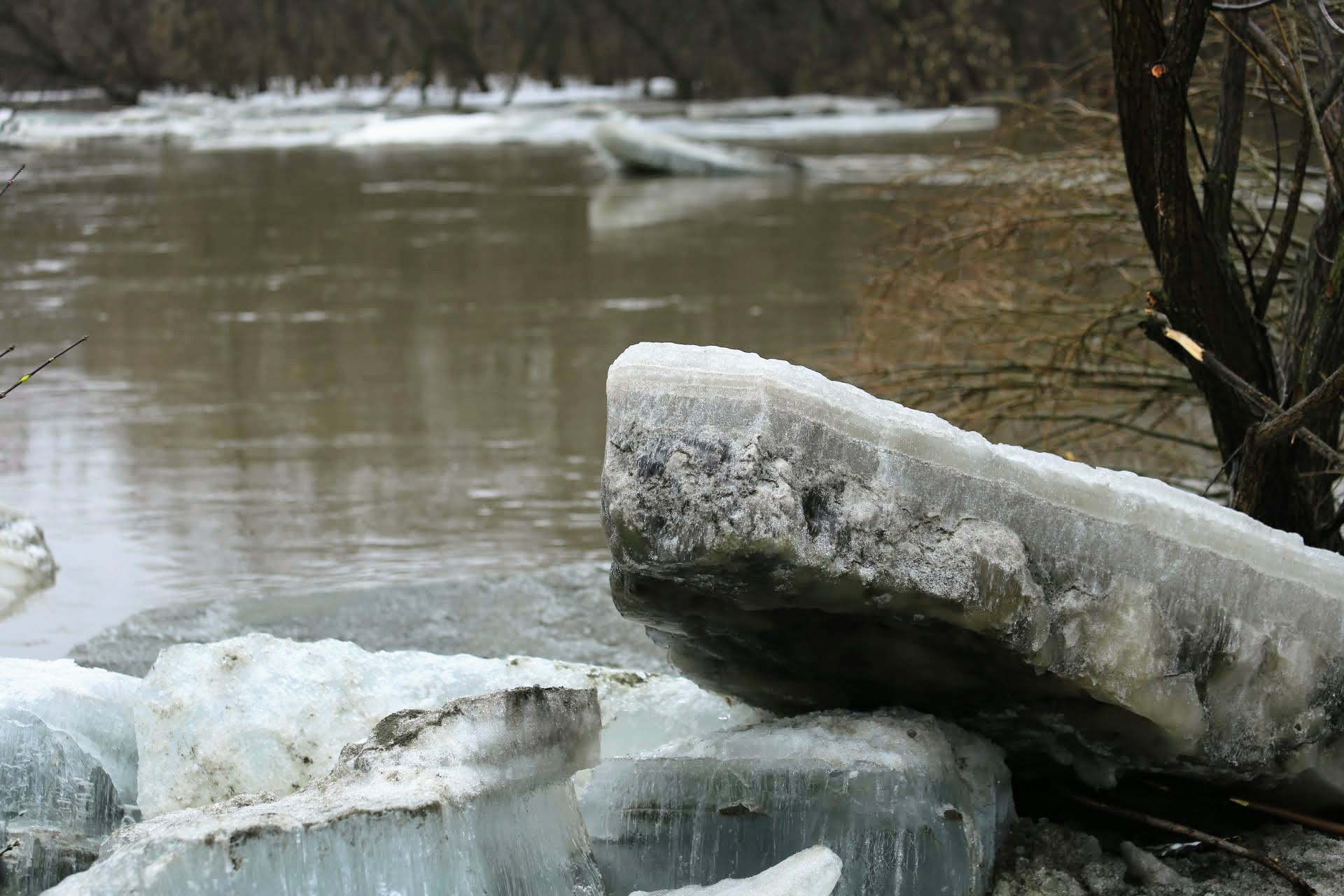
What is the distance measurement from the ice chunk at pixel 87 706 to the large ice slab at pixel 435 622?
1.57 meters

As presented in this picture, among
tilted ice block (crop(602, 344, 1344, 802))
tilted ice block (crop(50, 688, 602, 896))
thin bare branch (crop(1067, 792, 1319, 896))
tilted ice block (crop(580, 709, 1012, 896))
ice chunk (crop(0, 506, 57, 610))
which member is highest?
tilted ice block (crop(602, 344, 1344, 802))

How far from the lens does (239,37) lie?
4212cm

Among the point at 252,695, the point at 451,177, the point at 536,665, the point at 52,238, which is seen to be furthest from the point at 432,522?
the point at 451,177

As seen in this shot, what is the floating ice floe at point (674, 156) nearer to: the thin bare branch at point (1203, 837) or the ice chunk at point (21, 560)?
the ice chunk at point (21, 560)

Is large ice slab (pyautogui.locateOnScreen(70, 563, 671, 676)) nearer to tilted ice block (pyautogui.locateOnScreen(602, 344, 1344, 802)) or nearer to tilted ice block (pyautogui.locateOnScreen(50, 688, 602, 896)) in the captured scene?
tilted ice block (pyautogui.locateOnScreen(602, 344, 1344, 802))

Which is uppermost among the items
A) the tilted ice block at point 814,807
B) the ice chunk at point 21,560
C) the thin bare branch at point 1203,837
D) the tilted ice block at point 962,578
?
the tilted ice block at point 962,578

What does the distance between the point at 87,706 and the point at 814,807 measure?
4.97 ft

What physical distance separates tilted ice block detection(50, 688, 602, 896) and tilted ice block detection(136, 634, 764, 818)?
53 cm

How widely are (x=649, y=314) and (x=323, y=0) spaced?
3430 centimetres

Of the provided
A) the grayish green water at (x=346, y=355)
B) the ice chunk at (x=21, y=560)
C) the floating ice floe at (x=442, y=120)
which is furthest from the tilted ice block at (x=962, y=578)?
the floating ice floe at (x=442, y=120)

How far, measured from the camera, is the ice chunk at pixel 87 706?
316 cm

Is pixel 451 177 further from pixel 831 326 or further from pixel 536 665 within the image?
pixel 536 665

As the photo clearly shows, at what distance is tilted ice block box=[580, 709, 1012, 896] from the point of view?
2879 mm

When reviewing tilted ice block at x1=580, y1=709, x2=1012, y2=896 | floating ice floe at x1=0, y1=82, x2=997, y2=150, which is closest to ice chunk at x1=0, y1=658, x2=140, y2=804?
tilted ice block at x1=580, y1=709, x2=1012, y2=896
